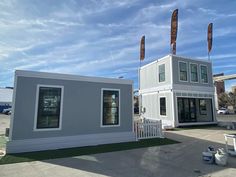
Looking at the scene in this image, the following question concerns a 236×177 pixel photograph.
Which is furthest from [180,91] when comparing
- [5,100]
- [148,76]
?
[5,100]

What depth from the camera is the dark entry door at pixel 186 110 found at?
15.6m

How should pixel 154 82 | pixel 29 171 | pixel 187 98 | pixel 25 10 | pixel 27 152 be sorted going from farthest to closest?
pixel 154 82, pixel 187 98, pixel 25 10, pixel 27 152, pixel 29 171

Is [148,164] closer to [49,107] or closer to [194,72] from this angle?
[49,107]

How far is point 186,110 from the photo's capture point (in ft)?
52.5

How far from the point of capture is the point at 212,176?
15.1 ft

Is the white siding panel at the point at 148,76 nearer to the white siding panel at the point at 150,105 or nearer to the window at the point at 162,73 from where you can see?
the window at the point at 162,73

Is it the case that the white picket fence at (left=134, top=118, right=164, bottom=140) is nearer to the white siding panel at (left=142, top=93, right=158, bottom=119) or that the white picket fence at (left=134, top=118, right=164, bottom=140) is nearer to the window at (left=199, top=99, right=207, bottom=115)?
the white siding panel at (left=142, top=93, right=158, bottom=119)

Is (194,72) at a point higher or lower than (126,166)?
higher

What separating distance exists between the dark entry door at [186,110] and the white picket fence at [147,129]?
5738 millimetres

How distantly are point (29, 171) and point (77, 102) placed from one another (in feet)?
12.6

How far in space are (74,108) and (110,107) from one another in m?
1.89

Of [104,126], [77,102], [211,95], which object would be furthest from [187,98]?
[77,102]

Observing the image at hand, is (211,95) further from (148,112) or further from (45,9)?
(45,9)

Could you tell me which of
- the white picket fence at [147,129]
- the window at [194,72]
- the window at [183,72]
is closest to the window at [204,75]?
the window at [194,72]
